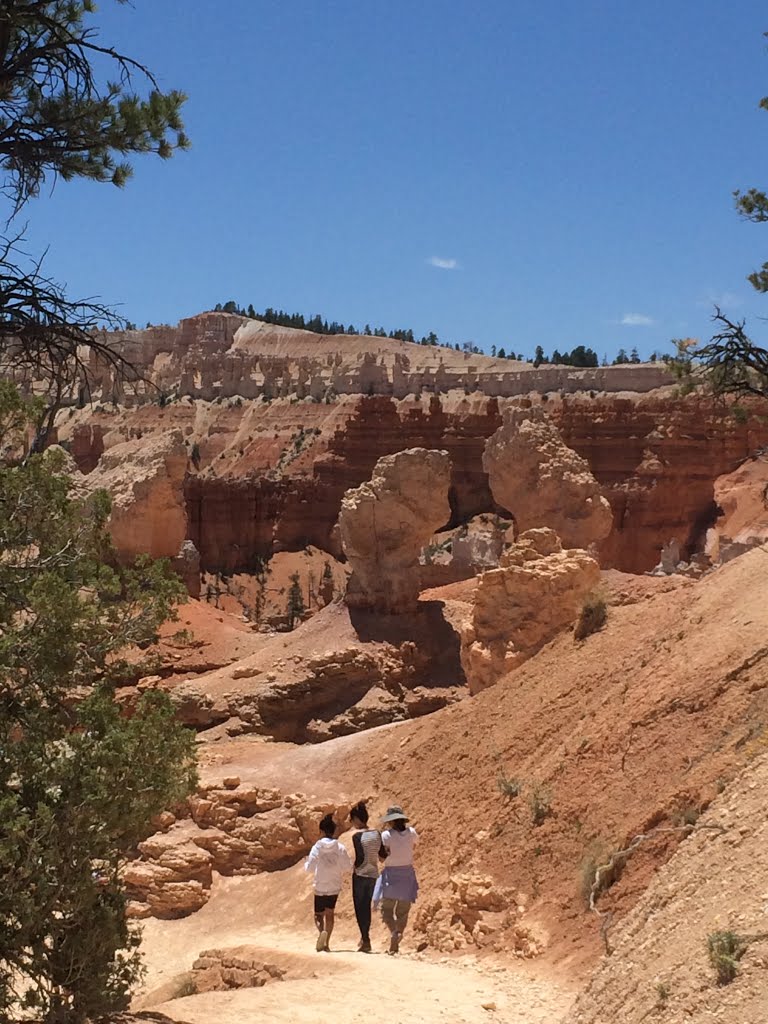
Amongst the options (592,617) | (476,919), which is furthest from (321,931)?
(592,617)

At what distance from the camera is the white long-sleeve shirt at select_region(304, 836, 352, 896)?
10.7 meters

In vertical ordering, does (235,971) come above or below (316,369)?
below

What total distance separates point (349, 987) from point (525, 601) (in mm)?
7365

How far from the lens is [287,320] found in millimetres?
113062

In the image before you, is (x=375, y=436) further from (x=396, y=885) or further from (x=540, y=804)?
(x=396, y=885)

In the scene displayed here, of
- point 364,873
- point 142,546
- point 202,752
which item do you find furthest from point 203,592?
point 364,873

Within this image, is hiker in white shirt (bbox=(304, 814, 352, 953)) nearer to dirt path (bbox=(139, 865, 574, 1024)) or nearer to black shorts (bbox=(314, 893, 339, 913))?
black shorts (bbox=(314, 893, 339, 913))

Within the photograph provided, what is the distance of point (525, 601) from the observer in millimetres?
15719

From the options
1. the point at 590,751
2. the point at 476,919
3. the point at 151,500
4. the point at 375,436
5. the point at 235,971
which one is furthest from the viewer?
the point at 375,436

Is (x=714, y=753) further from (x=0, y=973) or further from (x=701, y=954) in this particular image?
(x=0, y=973)

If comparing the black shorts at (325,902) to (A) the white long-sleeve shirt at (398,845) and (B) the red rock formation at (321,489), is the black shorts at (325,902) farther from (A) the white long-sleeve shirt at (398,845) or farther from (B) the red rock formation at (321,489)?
(B) the red rock formation at (321,489)

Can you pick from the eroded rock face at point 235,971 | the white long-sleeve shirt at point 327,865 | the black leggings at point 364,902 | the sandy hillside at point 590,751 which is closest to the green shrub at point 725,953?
the sandy hillside at point 590,751

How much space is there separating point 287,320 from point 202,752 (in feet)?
317

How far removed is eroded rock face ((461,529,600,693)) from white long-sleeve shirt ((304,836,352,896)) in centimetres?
550
